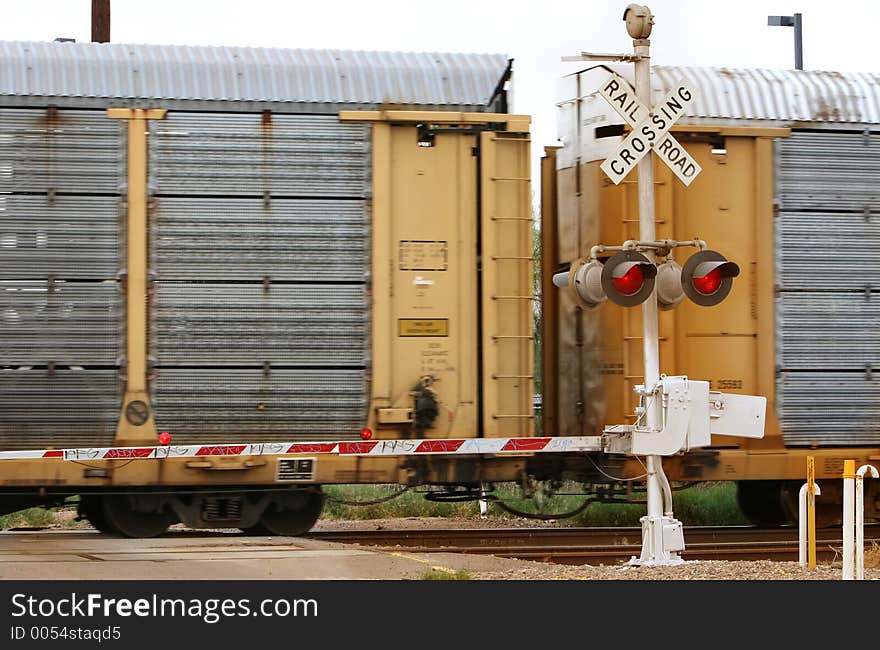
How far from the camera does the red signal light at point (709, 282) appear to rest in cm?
900

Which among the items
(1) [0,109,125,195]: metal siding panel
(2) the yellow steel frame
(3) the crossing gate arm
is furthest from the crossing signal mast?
(1) [0,109,125,195]: metal siding panel

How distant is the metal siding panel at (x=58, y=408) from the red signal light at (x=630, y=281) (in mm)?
4538

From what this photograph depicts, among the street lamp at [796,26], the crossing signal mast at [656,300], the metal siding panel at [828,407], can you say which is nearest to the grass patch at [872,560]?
the crossing signal mast at [656,300]

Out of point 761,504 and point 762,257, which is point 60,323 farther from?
point 761,504

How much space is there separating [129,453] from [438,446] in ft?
8.91

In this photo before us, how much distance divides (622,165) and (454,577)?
342cm

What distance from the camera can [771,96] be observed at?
11883 millimetres

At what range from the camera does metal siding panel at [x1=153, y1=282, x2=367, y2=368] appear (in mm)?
10586

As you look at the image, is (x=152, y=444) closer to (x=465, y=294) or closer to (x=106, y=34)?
(x=465, y=294)

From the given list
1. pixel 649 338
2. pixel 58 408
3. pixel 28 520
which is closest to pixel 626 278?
pixel 649 338

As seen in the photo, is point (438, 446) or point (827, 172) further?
point (827, 172)

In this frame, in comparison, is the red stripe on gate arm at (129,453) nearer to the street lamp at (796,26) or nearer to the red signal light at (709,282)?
the red signal light at (709,282)

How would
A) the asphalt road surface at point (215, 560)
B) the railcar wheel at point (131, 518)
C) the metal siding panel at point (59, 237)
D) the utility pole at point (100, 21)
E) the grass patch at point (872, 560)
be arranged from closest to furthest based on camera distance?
the asphalt road surface at point (215, 560)
the grass patch at point (872, 560)
the metal siding panel at point (59, 237)
the railcar wheel at point (131, 518)
the utility pole at point (100, 21)

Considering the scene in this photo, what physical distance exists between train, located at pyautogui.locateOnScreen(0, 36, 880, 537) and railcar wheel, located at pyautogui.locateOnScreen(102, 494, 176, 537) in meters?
0.02
